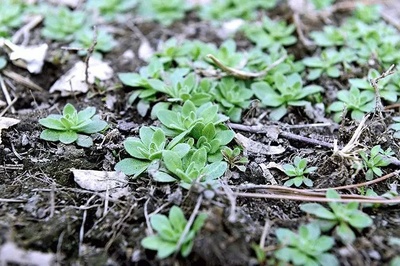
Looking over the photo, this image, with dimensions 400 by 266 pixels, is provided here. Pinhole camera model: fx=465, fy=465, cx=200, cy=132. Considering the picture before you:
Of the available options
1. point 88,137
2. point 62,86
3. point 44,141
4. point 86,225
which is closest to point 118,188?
point 86,225

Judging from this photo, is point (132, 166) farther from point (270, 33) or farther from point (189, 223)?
point (270, 33)

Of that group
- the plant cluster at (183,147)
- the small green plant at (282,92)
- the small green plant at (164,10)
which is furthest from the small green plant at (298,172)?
the small green plant at (164,10)

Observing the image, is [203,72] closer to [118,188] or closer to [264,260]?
[118,188]

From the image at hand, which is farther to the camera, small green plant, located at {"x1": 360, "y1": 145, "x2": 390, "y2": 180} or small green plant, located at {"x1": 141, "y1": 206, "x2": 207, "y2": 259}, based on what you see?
small green plant, located at {"x1": 360, "y1": 145, "x2": 390, "y2": 180}

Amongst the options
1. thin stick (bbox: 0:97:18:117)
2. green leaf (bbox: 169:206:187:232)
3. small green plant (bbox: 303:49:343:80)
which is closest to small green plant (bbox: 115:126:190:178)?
green leaf (bbox: 169:206:187:232)

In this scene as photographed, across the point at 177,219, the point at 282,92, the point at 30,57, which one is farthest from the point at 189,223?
the point at 30,57

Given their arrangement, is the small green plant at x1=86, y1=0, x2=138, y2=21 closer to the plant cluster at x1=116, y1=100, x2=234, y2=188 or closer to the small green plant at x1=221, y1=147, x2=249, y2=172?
the plant cluster at x1=116, y1=100, x2=234, y2=188
